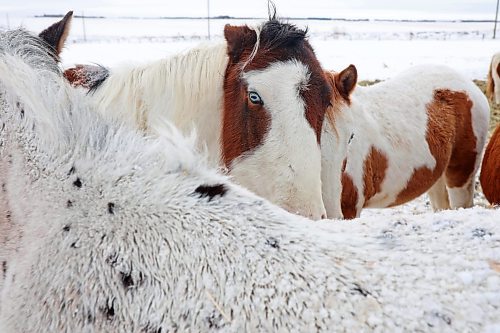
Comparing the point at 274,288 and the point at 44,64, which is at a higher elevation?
the point at 44,64

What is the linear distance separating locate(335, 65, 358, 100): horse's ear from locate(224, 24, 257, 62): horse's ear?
1057mm

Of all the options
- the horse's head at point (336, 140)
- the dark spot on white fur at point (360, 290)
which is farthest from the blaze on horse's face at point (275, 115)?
the dark spot on white fur at point (360, 290)

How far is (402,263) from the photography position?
1.07 metres

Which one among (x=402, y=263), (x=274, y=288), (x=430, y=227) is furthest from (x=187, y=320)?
(x=430, y=227)

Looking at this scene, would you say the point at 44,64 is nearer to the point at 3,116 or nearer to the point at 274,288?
the point at 3,116

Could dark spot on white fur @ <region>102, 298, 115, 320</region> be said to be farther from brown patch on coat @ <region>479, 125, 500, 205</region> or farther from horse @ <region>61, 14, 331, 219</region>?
brown patch on coat @ <region>479, 125, 500, 205</region>

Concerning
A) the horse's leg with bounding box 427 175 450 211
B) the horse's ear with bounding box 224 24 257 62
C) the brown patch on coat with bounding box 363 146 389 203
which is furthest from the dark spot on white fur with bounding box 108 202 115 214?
the horse's leg with bounding box 427 175 450 211

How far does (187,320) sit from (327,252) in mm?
343

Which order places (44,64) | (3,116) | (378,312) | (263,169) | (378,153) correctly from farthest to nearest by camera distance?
(378,153) < (263,169) < (44,64) < (3,116) < (378,312)

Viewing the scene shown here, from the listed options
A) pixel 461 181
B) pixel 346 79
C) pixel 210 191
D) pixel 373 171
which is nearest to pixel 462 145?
pixel 461 181

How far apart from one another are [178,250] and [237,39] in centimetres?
190

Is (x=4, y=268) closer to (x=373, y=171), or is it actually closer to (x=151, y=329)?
(x=151, y=329)

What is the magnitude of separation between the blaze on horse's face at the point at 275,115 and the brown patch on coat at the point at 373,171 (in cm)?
143

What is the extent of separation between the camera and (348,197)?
396 cm
